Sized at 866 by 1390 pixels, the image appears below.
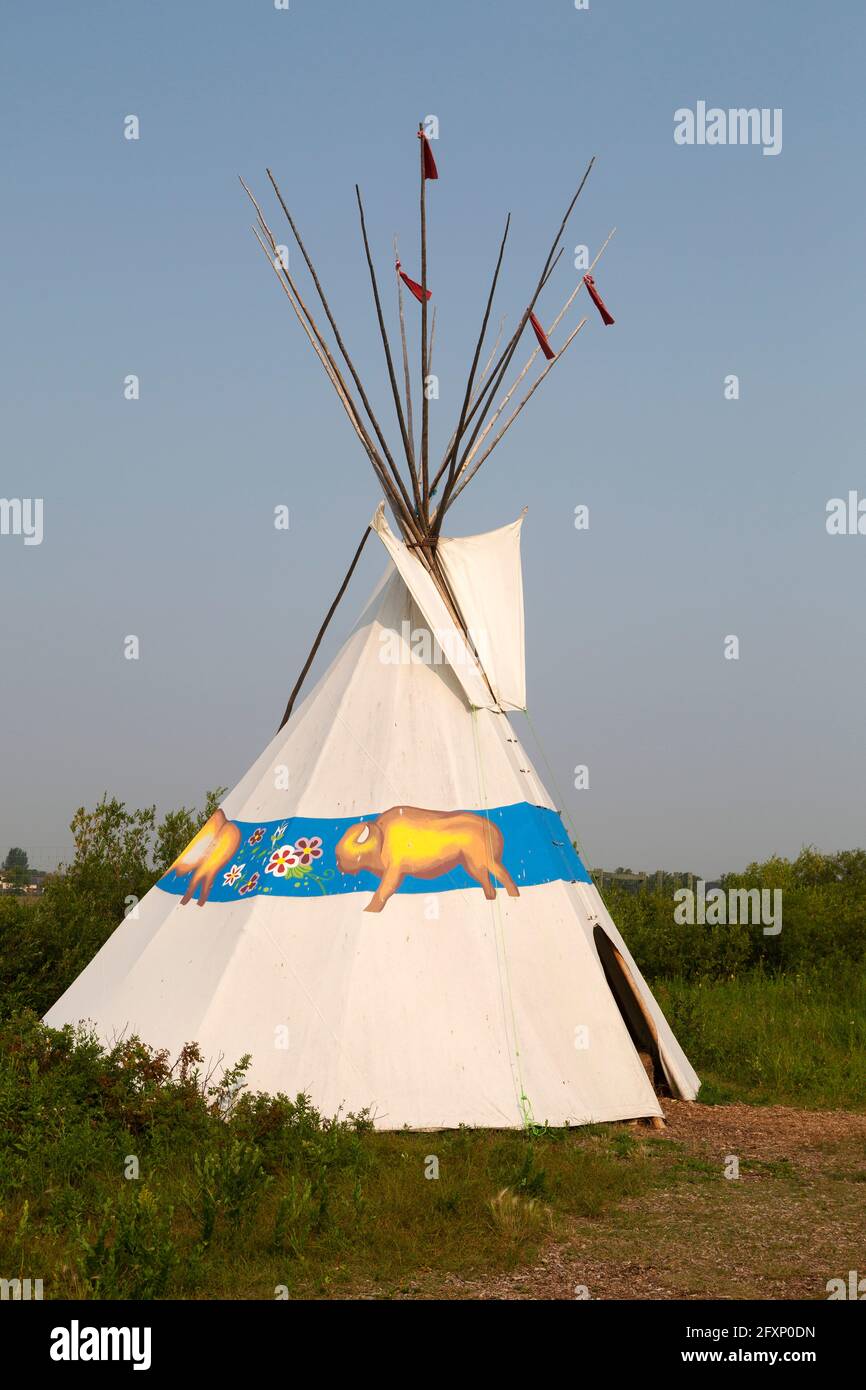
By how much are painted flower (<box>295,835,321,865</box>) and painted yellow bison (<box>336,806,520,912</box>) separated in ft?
0.51

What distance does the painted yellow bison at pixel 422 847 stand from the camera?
319 inches

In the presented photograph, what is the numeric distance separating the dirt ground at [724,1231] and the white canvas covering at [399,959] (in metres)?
0.84

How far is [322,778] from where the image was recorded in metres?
8.70

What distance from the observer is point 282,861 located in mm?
8305

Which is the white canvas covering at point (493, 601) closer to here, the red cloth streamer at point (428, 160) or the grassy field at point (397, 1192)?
the red cloth streamer at point (428, 160)

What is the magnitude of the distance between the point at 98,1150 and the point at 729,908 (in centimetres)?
1121

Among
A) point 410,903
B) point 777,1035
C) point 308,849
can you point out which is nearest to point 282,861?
point 308,849

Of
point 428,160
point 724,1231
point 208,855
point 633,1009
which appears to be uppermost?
→ point 428,160

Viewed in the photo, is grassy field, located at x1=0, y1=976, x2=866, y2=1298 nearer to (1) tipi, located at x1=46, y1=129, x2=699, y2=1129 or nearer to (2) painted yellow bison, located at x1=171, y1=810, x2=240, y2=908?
(1) tipi, located at x1=46, y1=129, x2=699, y2=1129

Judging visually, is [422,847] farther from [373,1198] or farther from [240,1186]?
[240,1186]

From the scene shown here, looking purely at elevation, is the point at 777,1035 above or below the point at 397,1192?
below

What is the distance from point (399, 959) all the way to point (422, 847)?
82cm

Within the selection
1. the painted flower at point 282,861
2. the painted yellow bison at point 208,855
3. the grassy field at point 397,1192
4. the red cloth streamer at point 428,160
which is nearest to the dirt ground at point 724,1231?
the grassy field at point 397,1192
